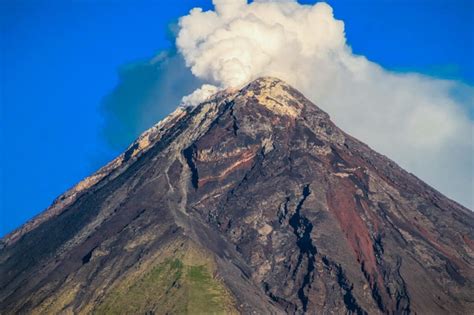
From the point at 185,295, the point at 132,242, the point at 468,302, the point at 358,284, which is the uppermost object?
the point at 132,242

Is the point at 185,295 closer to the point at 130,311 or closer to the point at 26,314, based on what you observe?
the point at 130,311

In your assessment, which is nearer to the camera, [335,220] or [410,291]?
[410,291]

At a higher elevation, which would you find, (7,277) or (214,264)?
(7,277)

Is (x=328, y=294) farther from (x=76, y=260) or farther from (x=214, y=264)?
(x=76, y=260)

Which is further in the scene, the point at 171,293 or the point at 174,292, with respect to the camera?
the point at 174,292

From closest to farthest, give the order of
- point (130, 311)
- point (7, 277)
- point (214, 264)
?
point (130, 311), point (214, 264), point (7, 277)

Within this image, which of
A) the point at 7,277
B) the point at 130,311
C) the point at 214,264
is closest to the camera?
the point at 130,311

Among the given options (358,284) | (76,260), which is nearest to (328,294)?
(358,284)
